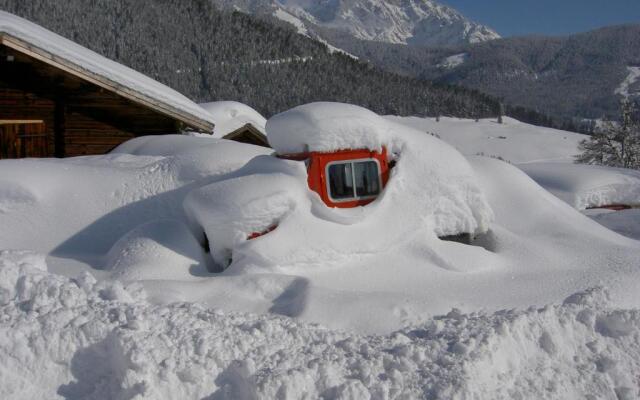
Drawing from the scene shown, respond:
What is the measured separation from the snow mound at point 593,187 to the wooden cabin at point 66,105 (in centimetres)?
1143

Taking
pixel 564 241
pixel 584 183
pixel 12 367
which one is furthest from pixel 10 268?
pixel 584 183

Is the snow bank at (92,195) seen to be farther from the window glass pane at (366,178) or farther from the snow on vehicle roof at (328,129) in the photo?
the window glass pane at (366,178)

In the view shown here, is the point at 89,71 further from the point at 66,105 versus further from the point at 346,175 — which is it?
the point at 346,175

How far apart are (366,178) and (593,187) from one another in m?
13.4

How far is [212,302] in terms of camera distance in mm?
5695

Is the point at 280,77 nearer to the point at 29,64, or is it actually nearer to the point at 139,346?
the point at 29,64

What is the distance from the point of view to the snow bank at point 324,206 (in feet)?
22.4

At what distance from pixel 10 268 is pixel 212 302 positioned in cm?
188

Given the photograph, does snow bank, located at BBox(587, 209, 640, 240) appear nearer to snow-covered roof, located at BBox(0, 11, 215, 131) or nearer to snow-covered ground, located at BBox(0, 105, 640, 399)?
snow-covered ground, located at BBox(0, 105, 640, 399)

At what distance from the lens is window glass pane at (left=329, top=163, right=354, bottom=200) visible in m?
7.43

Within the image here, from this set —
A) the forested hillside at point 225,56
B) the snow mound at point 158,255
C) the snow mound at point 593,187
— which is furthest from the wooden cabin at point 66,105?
the forested hillside at point 225,56

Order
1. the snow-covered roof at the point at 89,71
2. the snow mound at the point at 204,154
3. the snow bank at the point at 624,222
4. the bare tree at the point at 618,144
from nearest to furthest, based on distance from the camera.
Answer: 1. the snow mound at the point at 204,154
2. the snow-covered roof at the point at 89,71
3. the snow bank at the point at 624,222
4. the bare tree at the point at 618,144

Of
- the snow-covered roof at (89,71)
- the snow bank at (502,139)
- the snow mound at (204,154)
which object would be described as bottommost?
the snow bank at (502,139)

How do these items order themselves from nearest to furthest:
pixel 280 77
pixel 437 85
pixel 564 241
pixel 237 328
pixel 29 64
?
pixel 237 328
pixel 564 241
pixel 29 64
pixel 280 77
pixel 437 85
